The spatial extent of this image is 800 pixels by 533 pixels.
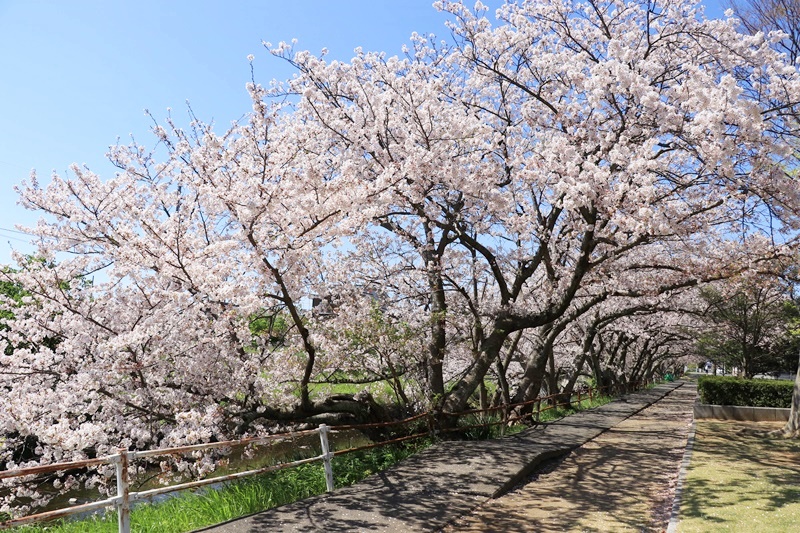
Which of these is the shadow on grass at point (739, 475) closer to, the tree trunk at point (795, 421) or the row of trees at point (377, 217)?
the tree trunk at point (795, 421)

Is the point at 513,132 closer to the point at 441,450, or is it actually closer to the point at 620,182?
the point at 620,182

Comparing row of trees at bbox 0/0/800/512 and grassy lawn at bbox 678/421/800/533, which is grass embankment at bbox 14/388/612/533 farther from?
grassy lawn at bbox 678/421/800/533

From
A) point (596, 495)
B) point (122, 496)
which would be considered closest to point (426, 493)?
point (596, 495)

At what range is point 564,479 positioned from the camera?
10.1 meters

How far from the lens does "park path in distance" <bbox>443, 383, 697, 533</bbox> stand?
7.25 m

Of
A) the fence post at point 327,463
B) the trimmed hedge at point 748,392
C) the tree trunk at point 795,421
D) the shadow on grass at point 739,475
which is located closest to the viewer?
the shadow on grass at point 739,475

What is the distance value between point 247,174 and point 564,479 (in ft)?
23.6

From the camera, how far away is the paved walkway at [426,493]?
6957 millimetres

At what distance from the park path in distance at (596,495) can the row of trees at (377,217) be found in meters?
3.14

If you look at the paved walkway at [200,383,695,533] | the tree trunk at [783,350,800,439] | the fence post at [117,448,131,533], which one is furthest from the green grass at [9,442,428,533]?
the tree trunk at [783,350,800,439]

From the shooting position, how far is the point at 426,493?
8453 mm

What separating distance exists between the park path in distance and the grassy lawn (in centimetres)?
41

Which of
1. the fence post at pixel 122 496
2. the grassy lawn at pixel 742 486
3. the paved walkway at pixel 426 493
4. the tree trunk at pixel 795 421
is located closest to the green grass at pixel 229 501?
the paved walkway at pixel 426 493

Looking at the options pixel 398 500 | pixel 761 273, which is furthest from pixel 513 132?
pixel 398 500
